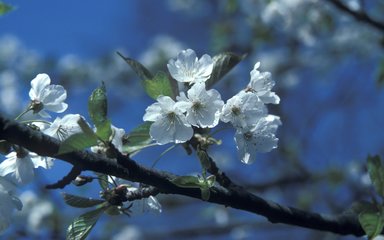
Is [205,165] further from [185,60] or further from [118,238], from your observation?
[118,238]

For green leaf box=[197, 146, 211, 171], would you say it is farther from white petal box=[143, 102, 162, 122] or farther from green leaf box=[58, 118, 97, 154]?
green leaf box=[58, 118, 97, 154]

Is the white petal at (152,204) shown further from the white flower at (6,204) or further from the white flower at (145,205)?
the white flower at (6,204)

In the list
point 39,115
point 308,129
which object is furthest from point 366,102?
point 39,115

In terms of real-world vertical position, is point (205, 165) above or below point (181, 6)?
above

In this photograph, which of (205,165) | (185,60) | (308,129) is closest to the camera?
(205,165)

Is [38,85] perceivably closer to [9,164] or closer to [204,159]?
[9,164]

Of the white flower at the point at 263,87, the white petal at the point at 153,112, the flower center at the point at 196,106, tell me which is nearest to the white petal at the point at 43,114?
the white petal at the point at 153,112
